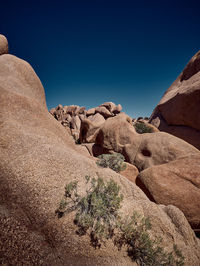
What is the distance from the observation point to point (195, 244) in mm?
3801

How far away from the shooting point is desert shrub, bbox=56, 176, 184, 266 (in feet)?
8.80

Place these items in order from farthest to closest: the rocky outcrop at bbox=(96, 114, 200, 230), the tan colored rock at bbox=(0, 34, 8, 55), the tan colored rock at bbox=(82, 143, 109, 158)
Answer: the tan colored rock at bbox=(82, 143, 109, 158) → the tan colored rock at bbox=(0, 34, 8, 55) → the rocky outcrop at bbox=(96, 114, 200, 230)

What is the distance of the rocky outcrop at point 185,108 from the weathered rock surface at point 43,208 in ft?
42.9

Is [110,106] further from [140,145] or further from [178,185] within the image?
[178,185]

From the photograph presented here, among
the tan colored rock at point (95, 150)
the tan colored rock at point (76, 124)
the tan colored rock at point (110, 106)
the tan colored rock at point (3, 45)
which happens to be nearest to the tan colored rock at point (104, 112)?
the tan colored rock at point (110, 106)

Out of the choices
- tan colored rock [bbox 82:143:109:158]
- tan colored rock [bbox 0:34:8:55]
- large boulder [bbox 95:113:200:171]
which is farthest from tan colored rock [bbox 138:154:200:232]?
tan colored rock [bbox 0:34:8:55]

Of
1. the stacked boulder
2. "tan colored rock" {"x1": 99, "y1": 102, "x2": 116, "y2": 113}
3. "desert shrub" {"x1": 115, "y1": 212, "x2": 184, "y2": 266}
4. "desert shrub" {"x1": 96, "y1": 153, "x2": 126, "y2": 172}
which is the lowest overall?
the stacked boulder

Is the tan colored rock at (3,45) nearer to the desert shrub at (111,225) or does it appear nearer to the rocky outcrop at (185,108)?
the desert shrub at (111,225)

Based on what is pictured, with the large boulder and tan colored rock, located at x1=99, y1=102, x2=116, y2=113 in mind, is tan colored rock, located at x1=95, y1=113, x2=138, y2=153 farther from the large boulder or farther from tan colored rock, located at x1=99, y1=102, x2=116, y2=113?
tan colored rock, located at x1=99, y1=102, x2=116, y2=113

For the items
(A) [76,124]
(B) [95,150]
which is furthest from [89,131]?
(A) [76,124]

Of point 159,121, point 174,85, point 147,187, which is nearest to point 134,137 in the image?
point 147,187

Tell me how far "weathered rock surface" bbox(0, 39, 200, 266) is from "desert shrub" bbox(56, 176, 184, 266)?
150 mm

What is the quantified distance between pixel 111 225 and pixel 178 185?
4.12m

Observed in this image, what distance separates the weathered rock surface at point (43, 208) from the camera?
2543mm
